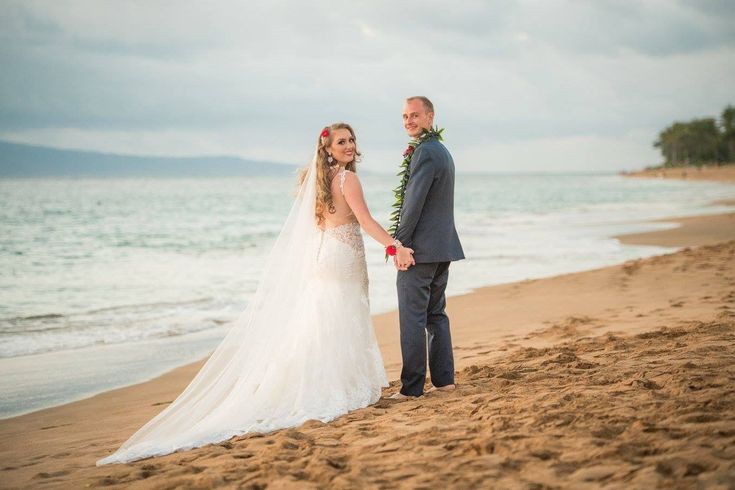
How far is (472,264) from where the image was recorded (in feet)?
54.5

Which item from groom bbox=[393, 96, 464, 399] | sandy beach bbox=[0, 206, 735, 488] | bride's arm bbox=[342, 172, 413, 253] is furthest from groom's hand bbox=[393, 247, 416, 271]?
sandy beach bbox=[0, 206, 735, 488]

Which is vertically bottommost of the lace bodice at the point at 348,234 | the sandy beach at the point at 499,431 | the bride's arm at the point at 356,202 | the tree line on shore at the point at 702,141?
the sandy beach at the point at 499,431

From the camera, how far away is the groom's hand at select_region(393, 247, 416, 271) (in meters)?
5.11

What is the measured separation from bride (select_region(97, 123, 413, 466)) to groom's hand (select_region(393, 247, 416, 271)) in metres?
0.03

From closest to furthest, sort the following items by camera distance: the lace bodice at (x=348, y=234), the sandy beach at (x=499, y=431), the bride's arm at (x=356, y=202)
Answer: the sandy beach at (x=499, y=431)
the bride's arm at (x=356, y=202)
the lace bodice at (x=348, y=234)

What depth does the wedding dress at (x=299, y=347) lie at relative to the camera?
4.93 m

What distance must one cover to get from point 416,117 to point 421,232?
881 mm

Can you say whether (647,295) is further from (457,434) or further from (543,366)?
(457,434)

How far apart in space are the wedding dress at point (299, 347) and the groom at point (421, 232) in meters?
0.33

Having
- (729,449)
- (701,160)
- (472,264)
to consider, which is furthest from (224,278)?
(701,160)

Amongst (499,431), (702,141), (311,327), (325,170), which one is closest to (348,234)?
(325,170)

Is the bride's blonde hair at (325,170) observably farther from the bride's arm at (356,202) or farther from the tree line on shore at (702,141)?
the tree line on shore at (702,141)

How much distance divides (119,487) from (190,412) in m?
1.13

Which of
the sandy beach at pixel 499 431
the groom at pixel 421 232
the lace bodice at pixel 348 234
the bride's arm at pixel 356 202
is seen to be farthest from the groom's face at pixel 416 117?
the sandy beach at pixel 499 431
